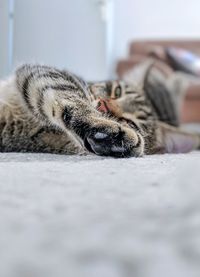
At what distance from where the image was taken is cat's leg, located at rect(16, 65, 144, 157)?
84 centimetres

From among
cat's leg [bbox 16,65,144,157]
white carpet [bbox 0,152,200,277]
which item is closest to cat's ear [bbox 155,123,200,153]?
cat's leg [bbox 16,65,144,157]

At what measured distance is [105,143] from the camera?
2.73 ft

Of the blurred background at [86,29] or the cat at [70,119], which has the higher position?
the cat at [70,119]

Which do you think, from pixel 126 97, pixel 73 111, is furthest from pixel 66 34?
pixel 73 111

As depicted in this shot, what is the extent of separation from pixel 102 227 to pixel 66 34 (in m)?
3.48

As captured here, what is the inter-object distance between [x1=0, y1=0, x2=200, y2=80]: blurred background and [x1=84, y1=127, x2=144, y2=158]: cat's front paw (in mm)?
567

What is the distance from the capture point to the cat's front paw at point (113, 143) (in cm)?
83

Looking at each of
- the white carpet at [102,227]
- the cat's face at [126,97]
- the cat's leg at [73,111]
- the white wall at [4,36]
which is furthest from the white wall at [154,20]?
the white carpet at [102,227]

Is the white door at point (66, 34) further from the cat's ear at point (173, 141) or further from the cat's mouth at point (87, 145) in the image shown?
the cat's mouth at point (87, 145)

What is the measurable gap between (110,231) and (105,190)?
13 centimetres

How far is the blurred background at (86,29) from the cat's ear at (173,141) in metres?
0.43

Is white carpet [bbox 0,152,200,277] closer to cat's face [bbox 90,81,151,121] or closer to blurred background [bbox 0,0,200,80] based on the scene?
cat's face [bbox 90,81,151,121]

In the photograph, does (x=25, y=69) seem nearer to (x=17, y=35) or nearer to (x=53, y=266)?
(x=53, y=266)

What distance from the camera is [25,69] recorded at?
1.22m
